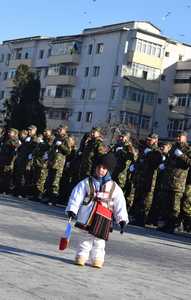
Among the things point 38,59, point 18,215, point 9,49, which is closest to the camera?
point 18,215

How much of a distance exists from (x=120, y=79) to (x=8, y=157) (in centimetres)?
5547

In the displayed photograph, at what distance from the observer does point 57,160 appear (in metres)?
19.1

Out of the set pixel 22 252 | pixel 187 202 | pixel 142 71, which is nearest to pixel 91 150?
pixel 187 202

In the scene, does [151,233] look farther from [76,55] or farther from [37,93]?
[76,55]

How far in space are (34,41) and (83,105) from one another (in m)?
16.6

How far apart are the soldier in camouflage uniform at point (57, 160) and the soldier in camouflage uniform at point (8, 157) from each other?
1981mm

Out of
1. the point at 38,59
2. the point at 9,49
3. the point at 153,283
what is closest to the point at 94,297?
the point at 153,283

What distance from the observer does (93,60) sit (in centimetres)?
8094

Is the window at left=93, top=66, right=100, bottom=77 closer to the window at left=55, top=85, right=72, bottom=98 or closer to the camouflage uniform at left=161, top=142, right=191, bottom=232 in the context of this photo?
the window at left=55, top=85, right=72, bottom=98

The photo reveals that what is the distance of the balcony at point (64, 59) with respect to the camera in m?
83.8

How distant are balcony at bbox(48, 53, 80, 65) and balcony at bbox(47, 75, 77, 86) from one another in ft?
5.69

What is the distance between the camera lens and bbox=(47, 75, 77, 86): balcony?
275 feet

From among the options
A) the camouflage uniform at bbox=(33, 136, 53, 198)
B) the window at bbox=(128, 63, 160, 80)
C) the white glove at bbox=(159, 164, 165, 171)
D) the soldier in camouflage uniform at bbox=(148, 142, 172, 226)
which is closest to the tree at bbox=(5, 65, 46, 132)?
the window at bbox=(128, 63, 160, 80)

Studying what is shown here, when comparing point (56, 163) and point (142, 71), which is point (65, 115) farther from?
point (56, 163)
